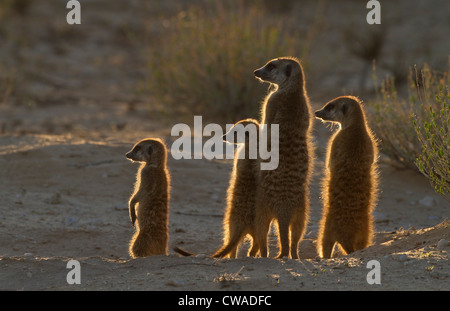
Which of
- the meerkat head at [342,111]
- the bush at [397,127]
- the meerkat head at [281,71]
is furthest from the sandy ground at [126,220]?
the meerkat head at [281,71]

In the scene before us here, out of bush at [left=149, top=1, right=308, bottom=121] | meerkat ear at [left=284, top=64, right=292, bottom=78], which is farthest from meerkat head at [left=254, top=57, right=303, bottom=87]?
bush at [left=149, top=1, right=308, bottom=121]

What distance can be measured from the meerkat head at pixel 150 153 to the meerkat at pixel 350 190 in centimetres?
133

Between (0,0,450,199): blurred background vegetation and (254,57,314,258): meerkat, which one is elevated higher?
(0,0,450,199): blurred background vegetation

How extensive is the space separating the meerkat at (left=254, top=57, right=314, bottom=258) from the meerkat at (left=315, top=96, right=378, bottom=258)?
0.90 ft

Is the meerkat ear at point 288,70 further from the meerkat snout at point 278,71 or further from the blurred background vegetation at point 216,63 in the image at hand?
the blurred background vegetation at point 216,63

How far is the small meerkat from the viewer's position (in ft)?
17.6

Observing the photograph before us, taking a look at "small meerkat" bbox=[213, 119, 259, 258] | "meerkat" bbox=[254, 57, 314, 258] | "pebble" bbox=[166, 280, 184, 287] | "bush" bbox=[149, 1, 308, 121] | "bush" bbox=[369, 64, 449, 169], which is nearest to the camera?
"pebble" bbox=[166, 280, 184, 287]

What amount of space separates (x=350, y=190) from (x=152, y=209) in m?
1.52

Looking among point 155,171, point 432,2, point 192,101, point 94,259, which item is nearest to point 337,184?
point 155,171

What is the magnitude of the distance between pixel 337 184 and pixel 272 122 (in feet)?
2.28

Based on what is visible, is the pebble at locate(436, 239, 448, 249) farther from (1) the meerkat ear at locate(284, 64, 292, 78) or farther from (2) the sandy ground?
(1) the meerkat ear at locate(284, 64, 292, 78)

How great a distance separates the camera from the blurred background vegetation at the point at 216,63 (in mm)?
8156

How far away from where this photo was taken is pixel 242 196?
537 centimetres

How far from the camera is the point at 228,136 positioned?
5492 mm
